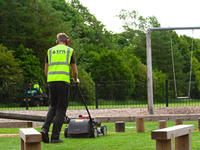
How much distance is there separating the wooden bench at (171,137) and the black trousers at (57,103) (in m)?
2.85

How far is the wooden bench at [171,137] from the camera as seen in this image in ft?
17.0

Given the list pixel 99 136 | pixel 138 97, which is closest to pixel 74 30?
pixel 138 97

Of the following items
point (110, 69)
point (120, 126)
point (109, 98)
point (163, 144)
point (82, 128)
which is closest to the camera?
point (163, 144)

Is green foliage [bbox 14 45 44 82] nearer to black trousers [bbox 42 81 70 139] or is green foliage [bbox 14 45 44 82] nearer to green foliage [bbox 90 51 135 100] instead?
green foliage [bbox 90 51 135 100]

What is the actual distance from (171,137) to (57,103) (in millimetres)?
3789

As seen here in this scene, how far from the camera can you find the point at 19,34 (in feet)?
180

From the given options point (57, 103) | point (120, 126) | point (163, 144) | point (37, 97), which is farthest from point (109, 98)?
point (163, 144)

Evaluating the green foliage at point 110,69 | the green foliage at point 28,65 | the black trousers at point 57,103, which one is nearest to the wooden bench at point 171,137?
the black trousers at point 57,103

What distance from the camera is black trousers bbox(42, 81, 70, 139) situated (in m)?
8.81

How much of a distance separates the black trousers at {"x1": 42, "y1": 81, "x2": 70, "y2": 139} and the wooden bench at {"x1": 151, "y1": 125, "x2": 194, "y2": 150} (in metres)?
2.85

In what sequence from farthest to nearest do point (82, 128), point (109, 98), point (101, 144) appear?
point (109, 98)
point (82, 128)
point (101, 144)

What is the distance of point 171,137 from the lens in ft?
17.9

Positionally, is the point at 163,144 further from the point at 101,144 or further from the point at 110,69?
the point at 110,69

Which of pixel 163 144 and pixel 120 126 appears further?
pixel 120 126
